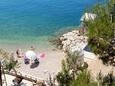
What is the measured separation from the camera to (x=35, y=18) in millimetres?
39656

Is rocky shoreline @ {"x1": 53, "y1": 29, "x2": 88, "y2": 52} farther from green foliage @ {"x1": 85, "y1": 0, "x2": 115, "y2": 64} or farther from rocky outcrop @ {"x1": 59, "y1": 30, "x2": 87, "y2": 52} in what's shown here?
green foliage @ {"x1": 85, "y1": 0, "x2": 115, "y2": 64}

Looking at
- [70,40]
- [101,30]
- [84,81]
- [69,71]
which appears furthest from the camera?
[70,40]

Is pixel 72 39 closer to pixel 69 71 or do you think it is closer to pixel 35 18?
pixel 35 18

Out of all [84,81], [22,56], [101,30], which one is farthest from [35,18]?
[84,81]

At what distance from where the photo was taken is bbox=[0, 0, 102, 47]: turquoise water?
3353 cm

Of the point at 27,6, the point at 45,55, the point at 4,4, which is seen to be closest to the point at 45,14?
the point at 27,6

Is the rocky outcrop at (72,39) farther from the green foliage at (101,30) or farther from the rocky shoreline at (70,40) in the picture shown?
the green foliage at (101,30)

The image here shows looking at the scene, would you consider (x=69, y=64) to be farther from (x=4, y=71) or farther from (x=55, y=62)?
(x=55, y=62)

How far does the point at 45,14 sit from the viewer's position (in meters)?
40.9

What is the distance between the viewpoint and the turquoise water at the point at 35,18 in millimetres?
33531

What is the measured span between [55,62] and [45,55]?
7.61ft

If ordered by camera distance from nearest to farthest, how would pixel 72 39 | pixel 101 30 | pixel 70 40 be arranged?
1. pixel 101 30
2. pixel 70 40
3. pixel 72 39

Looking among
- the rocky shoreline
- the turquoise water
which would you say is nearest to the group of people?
the rocky shoreline

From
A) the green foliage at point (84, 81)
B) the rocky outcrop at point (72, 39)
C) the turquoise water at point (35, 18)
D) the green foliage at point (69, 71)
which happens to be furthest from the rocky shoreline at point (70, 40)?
the green foliage at point (84, 81)
